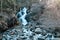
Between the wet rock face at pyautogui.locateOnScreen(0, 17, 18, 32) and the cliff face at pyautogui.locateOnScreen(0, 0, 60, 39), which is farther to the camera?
the cliff face at pyautogui.locateOnScreen(0, 0, 60, 39)

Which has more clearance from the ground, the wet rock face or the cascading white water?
the cascading white water

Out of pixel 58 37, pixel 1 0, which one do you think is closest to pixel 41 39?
pixel 58 37

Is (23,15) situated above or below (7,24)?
above

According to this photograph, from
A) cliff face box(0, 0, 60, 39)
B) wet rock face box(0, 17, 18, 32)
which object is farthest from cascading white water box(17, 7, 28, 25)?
wet rock face box(0, 17, 18, 32)

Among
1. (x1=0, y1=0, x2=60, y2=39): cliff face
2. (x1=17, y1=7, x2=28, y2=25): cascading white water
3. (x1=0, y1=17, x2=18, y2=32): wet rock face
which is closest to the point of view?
(x1=0, y1=17, x2=18, y2=32): wet rock face

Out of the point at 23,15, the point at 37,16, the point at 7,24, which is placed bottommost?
the point at 7,24

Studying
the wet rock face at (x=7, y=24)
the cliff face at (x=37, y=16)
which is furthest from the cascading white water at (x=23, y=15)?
the wet rock face at (x=7, y=24)

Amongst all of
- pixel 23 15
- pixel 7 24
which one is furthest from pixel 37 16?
pixel 7 24

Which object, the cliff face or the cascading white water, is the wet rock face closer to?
the cliff face

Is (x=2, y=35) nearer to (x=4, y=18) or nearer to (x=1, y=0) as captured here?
(x=4, y=18)

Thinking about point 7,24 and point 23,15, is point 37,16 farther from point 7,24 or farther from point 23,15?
point 7,24

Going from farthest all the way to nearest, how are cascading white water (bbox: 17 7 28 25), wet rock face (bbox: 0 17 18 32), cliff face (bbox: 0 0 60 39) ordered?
cascading white water (bbox: 17 7 28 25) → cliff face (bbox: 0 0 60 39) → wet rock face (bbox: 0 17 18 32)

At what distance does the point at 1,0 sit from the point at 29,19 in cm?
256

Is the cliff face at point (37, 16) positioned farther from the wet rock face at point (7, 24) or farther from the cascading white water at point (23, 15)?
the cascading white water at point (23, 15)
